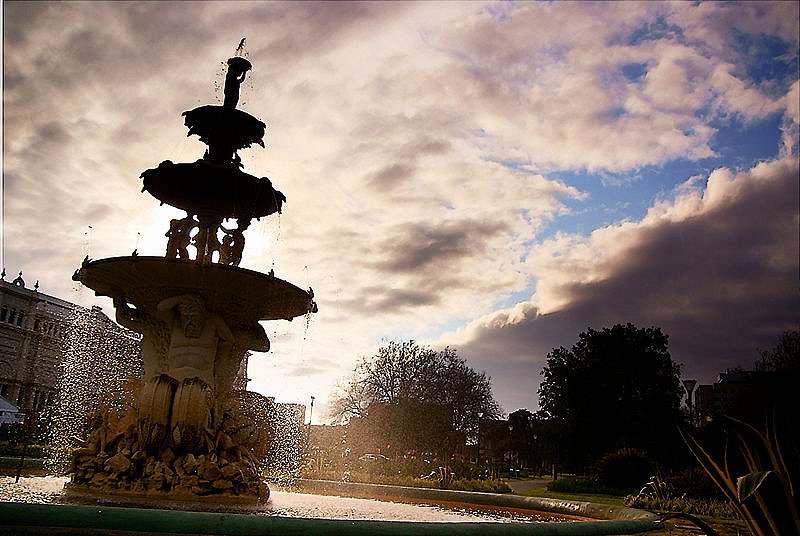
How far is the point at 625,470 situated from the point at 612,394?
16.8 meters

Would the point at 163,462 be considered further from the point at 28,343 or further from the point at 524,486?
the point at 28,343

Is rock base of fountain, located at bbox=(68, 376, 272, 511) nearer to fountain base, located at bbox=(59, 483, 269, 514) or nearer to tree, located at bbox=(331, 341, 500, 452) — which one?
fountain base, located at bbox=(59, 483, 269, 514)

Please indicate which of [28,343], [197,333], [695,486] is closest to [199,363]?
[197,333]

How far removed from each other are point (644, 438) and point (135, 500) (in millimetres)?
39932

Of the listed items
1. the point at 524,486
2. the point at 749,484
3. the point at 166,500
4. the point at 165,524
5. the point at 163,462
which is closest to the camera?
the point at 749,484

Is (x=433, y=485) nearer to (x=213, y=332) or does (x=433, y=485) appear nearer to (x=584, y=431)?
(x=213, y=332)

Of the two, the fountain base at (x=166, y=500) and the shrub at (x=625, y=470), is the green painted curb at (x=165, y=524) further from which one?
the shrub at (x=625, y=470)

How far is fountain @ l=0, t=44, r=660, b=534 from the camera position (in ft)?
27.9

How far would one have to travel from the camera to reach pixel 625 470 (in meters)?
29.4

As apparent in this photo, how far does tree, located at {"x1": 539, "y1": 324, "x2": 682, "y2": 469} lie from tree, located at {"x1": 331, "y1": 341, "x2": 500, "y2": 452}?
6.52 metres

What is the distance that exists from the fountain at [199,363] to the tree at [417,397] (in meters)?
33.7

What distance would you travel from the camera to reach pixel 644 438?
41.8 metres

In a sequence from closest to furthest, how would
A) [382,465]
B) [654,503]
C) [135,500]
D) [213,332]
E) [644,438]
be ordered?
[135,500]
[213,332]
[654,503]
[382,465]
[644,438]

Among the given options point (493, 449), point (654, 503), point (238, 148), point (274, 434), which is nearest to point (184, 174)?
point (238, 148)
